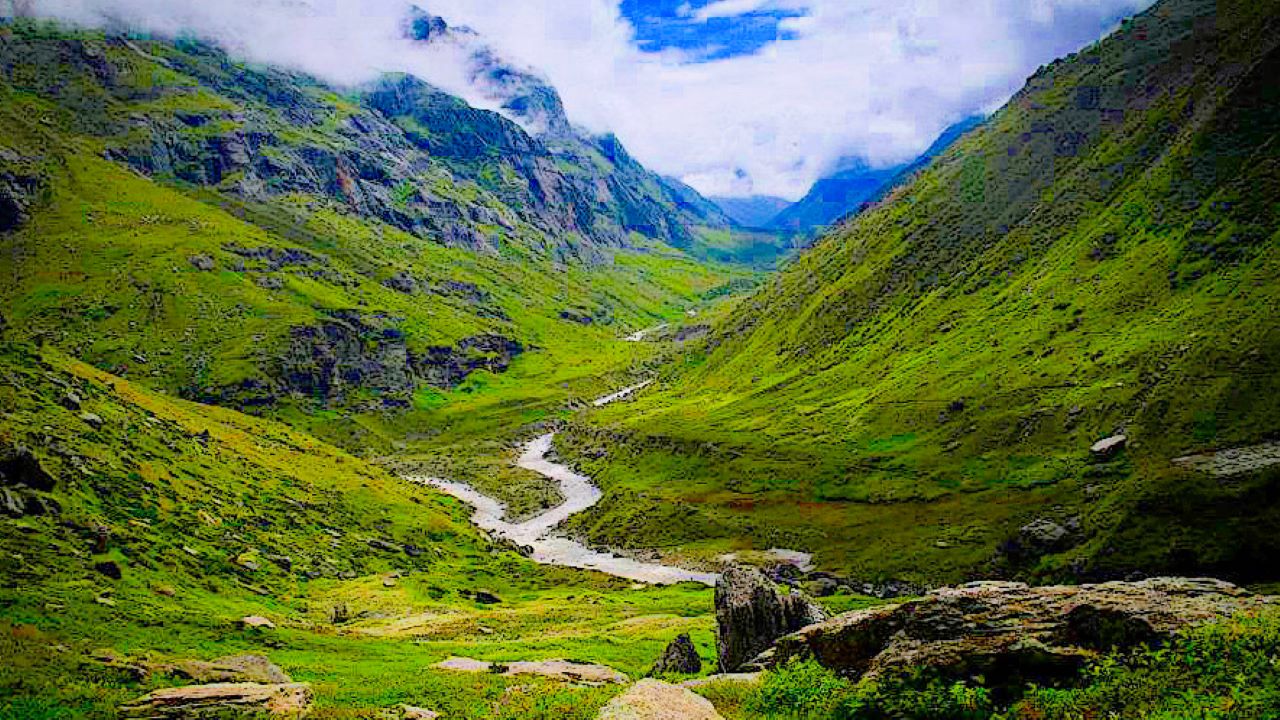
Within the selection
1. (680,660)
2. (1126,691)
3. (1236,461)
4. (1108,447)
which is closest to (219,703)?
(680,660)

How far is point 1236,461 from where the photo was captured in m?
57.2

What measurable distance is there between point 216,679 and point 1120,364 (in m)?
153

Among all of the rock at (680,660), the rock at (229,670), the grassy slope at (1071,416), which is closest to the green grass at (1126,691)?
the rock at (680,660)

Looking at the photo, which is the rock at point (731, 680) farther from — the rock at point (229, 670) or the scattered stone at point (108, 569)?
the scattered stone at point (108, 569)

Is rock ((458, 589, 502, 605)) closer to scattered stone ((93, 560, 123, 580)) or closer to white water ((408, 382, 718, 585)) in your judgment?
white water ((408, 382, 718, 585))

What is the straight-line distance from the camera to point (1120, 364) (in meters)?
139

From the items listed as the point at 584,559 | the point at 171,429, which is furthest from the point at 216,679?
the point at 584,559

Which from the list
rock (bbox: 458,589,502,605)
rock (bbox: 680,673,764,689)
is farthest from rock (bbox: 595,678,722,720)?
rock (bbox: 458,589,502,605)

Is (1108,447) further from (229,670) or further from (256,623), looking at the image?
(229,670)

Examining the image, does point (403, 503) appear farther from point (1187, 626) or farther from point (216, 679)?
point (1187, 626)

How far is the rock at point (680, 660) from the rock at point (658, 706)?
17.9 meters

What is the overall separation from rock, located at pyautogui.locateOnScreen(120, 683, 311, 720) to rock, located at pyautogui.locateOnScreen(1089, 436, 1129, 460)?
122m

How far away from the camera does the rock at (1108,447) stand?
378ft

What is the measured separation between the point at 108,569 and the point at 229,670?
91.3 ft
